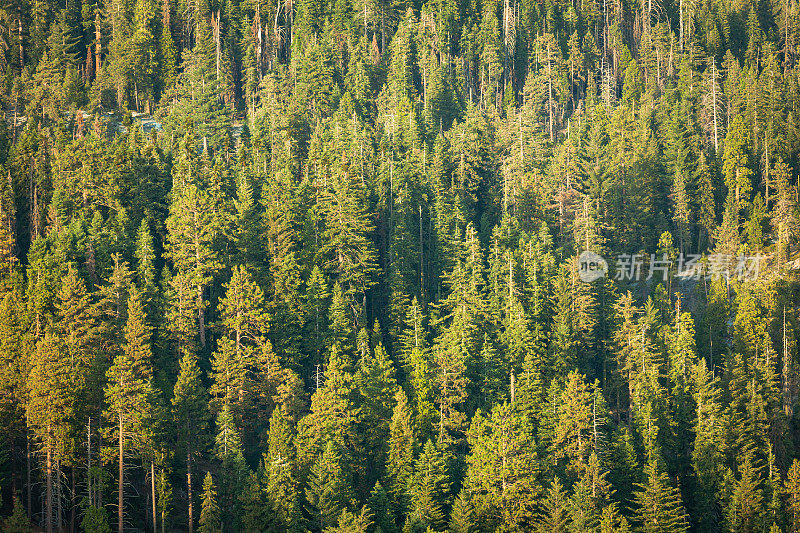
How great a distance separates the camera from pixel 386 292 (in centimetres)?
8338

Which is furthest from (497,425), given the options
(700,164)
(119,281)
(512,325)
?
(700,164)

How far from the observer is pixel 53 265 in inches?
2790

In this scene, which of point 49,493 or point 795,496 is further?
point 795,496

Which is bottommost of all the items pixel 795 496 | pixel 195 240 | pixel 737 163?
pixel 795 496

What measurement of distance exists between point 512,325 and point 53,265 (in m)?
34.2

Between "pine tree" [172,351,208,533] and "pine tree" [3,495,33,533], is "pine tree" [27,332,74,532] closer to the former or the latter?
Result: "pine tree" [3,495,33,533]

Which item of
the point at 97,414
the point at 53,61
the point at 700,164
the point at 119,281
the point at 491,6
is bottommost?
the point at 97,414

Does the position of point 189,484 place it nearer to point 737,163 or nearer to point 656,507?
point 656,507

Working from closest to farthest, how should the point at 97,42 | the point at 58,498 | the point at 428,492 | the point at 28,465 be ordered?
the point at 58,498
the point at 28,465
the point at 428,492
the point at 97,42

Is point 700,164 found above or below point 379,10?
below

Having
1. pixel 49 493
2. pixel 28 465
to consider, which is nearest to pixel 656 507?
pixel 49 493

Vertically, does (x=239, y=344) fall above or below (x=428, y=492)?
above

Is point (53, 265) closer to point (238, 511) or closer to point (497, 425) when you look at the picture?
point (238, 511)

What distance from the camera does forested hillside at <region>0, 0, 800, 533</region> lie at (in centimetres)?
6197
